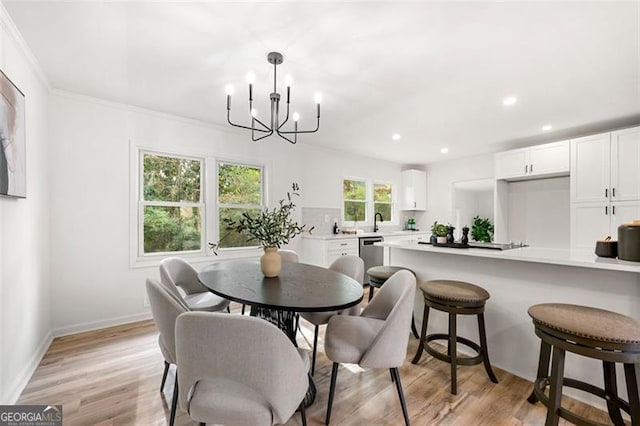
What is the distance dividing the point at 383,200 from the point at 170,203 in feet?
13.9

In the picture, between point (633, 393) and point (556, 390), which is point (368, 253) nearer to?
point (556, 390)

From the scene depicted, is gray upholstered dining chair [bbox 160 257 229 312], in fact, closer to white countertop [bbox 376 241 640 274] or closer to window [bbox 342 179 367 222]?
white countertop [bbox 376 241 640 274]

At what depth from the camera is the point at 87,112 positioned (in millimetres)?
2893

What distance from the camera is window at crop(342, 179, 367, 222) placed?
543cm

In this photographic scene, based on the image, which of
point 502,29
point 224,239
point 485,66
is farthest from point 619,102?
point 224,239

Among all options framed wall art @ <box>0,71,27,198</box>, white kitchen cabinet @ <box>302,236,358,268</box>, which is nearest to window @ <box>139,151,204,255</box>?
framed wall art @ <box>0,71,27,198</box>

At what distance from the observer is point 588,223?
3578mm

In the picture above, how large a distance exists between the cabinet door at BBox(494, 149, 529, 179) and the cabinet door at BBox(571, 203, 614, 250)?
857 millimetres

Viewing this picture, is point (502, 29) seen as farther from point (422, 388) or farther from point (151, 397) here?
point (151, 397)

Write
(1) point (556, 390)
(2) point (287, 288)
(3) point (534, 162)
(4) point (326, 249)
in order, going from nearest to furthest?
(1) point (556, 390)
(2) point (287, 288)
(3) point (534, 162)
(4) point (326, 249)

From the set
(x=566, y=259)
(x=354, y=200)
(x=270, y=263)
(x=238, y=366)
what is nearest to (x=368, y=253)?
(x=354, y=200)

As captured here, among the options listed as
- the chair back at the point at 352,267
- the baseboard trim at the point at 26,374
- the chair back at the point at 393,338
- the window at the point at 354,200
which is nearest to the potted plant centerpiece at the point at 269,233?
the chair back at the point at 352,267

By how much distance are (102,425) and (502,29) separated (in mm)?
3479

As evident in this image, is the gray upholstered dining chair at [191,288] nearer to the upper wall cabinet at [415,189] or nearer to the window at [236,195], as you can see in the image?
the window at [236,195]
